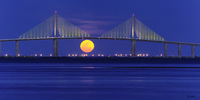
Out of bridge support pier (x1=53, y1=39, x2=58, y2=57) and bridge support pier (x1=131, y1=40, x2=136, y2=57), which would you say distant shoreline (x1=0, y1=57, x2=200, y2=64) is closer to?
bridge support pier (x1=131, y1=40, x2=136, y2=57)

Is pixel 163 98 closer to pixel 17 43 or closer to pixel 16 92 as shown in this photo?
pixel 16 92

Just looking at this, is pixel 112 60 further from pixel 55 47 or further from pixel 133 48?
pixel 55 47

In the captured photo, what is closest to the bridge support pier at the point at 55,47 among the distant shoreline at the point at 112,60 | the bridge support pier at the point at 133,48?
the distant shoreline at the point at 112,60

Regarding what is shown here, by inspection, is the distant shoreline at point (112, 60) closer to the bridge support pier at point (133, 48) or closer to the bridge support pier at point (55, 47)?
the bridge support pier at point (133, 48)

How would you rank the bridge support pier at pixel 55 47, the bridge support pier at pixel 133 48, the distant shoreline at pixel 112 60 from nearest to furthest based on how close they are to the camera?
the bridge support pier at pixel 55 47, the bridge support pier at pixel 133 48, the distant shoreline at pixel 112 60

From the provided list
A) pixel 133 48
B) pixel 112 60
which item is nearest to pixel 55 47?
pixel 112 60

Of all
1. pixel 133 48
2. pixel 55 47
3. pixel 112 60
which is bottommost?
pixel 112 60

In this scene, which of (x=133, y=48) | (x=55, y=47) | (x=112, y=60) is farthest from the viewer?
(x=112, y=60)

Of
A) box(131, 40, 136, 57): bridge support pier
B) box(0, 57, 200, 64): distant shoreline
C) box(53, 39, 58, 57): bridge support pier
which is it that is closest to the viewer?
box(53, 39, 58, 57): bridge support pier

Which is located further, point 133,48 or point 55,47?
point 133,48

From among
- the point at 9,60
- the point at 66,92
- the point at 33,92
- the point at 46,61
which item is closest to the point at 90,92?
the point at 66,92

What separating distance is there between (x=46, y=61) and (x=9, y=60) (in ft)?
19.7

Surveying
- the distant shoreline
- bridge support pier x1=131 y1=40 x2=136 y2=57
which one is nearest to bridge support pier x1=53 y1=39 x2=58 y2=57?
the distant shoreline

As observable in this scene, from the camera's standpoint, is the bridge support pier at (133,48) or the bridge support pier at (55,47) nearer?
the bridge support pier at (55,47)
